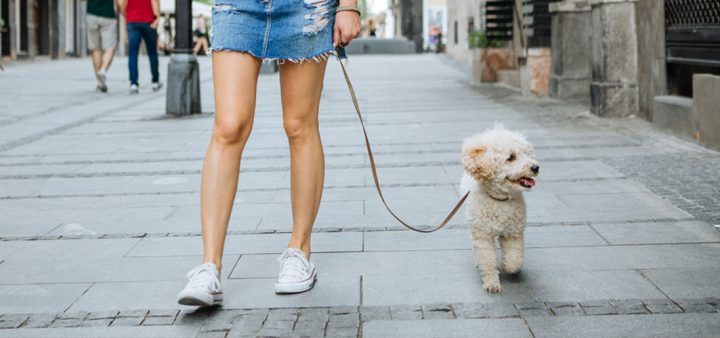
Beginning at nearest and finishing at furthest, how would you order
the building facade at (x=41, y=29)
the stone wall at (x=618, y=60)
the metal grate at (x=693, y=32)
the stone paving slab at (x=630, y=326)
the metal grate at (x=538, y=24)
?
the stone paving slab at (x=630, y=326) → the metal grate at (x=693, y=32) → the stone wall at (x=618, y=60) → the metal grate at (x=538, y=24) → the building facade at (x=41, y=29)

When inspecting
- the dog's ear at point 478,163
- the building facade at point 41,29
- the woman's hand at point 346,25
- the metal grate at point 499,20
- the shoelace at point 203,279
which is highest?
the building facade at point 41,29

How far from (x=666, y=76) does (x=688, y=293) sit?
587 cm

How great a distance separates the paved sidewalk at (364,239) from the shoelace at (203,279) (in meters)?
0.12

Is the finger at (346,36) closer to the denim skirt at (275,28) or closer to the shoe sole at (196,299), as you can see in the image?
the denim skirt at (275,28)

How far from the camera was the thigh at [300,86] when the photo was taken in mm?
3854

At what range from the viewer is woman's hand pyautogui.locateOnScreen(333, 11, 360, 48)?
3.82 meters

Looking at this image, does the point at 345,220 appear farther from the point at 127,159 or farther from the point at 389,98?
the point at 389,98

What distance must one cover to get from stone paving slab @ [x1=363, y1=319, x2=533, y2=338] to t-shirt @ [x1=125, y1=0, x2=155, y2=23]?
39.9ft

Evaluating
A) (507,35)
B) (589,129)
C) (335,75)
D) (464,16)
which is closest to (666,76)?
(589,129)

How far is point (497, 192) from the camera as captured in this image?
3809 millimetres

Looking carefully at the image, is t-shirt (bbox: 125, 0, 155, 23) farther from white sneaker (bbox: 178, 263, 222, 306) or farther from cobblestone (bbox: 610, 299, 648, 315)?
cobblestone (bbox: 610, 299, 648, 315)

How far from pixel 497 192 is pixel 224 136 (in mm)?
1091

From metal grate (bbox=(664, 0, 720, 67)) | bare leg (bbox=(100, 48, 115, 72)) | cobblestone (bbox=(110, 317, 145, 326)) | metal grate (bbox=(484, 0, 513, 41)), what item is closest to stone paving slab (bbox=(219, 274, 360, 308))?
cobblestone (bbox=(110, 317, 145, 326))

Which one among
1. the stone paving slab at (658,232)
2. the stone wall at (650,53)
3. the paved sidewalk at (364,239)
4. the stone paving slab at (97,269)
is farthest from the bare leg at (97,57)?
the stone paving slab at (658,232)
